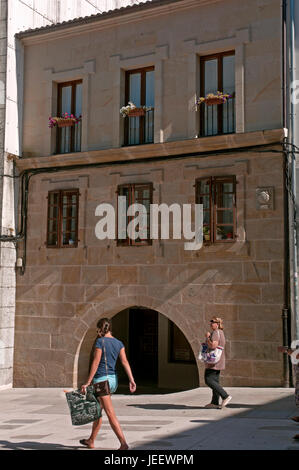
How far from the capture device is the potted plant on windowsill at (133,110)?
551 inches

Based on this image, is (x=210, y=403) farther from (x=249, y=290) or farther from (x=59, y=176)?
(x=59, y=176)

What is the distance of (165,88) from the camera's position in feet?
45.1

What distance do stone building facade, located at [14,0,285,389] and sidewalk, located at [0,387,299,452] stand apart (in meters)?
1.46

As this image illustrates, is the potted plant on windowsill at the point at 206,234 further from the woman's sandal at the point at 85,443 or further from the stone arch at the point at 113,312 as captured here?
the woman's sandal at the point at 85,443

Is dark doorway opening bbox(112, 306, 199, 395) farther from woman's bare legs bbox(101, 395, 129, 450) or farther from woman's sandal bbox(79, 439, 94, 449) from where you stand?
woman's bare legs bbox(101, 395, 129, 450)

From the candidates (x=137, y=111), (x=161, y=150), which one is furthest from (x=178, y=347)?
(x=137, y=111)

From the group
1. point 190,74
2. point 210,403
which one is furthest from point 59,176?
point 210,403

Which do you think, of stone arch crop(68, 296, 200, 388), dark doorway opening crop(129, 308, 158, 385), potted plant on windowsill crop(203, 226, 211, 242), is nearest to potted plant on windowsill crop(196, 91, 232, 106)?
potted plant on windowsill crop(203, 226, 211, 242)

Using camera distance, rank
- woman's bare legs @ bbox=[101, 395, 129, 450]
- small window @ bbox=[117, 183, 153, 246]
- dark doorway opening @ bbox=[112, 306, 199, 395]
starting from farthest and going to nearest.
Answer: dark doorway opening @ bbox=[112, 306, 199, 395] < small window @ bbox=[117, 183, 153, 246] < woman's bare legs @ bbox=[101, 395, 129, 450]

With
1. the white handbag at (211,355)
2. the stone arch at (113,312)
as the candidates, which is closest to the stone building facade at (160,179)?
the stone arch at (113,312)

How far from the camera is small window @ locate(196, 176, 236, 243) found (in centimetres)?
1275

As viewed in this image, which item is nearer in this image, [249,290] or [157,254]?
[249,290]

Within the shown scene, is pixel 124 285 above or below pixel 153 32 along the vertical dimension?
below

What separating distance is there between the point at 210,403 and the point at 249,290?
108 inches
